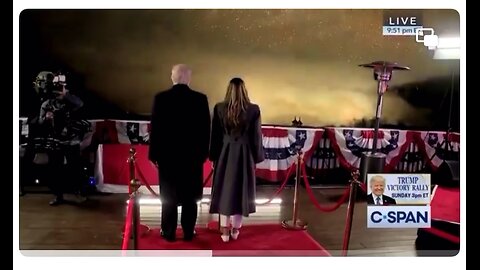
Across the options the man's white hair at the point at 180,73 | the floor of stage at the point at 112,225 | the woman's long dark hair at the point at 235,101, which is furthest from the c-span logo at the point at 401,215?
the man's white hair at the point at 180,73

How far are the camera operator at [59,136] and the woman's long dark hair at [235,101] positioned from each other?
2.29 ft

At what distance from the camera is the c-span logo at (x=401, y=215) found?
8.05 ft

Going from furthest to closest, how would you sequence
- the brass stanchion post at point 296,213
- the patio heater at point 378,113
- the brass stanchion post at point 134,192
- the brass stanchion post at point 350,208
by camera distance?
the brass stanchion post at point 296,213 → the patio heater at point 378,113 → the brass stanchion post at point 350,208 → the brass stanchion post at point 134,192

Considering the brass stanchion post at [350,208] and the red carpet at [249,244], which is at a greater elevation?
the brass stanchion post at [350,208]

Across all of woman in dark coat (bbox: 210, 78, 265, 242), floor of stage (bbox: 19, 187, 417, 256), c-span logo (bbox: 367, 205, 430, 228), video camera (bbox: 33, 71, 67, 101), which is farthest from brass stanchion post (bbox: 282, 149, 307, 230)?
video camera (bbox: 33, 71, 67, 101)

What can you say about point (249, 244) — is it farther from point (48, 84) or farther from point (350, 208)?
point (48, 84)

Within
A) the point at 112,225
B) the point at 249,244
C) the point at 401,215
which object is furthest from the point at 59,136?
the point at 401,215

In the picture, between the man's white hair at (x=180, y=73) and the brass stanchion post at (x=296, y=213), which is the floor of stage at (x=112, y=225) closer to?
the brass stanchion post at (x=296, y=213)

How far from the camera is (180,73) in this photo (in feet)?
7.72

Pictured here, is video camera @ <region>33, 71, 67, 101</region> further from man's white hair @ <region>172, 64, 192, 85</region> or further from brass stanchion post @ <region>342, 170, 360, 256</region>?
brass stanchion post @ <region>342, 170, 360, 256</region>

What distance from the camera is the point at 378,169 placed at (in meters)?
2.50

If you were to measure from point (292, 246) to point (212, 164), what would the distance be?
0.55 metres
